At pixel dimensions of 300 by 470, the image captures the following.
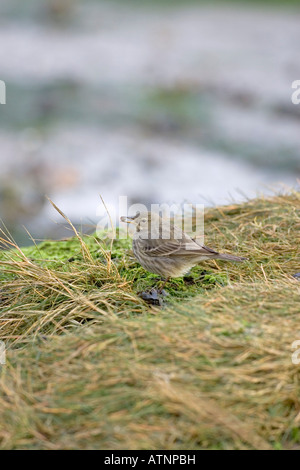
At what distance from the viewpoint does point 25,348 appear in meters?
3.22

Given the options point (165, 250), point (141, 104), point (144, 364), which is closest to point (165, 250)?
point (165, 250)

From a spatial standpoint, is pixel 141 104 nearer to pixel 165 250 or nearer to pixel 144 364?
pixel 165 250

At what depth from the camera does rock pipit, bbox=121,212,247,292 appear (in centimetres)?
398

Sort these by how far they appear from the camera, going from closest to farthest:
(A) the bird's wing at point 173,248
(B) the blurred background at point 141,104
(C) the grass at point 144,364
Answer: (C) the grass at point 144,364 < (A) the bird's wing at point 173,248 < (B) the blurred background at point 141,104

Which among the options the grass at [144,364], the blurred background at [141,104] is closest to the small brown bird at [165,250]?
the grass at [144,364]

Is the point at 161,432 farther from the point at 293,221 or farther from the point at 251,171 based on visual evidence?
the point at 251,171

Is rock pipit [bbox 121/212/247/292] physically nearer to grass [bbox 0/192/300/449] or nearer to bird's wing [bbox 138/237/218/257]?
bird's wing [bbox 138/237/218/257]

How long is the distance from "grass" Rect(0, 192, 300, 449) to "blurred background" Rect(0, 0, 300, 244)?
2.28 m

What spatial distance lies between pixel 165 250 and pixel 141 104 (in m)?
8.21

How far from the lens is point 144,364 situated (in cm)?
276

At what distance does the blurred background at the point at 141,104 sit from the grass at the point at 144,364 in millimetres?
2284

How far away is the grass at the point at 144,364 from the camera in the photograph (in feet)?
8.14

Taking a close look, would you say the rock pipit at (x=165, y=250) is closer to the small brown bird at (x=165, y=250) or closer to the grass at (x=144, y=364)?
the small brown bird at (x=165, y=250)
